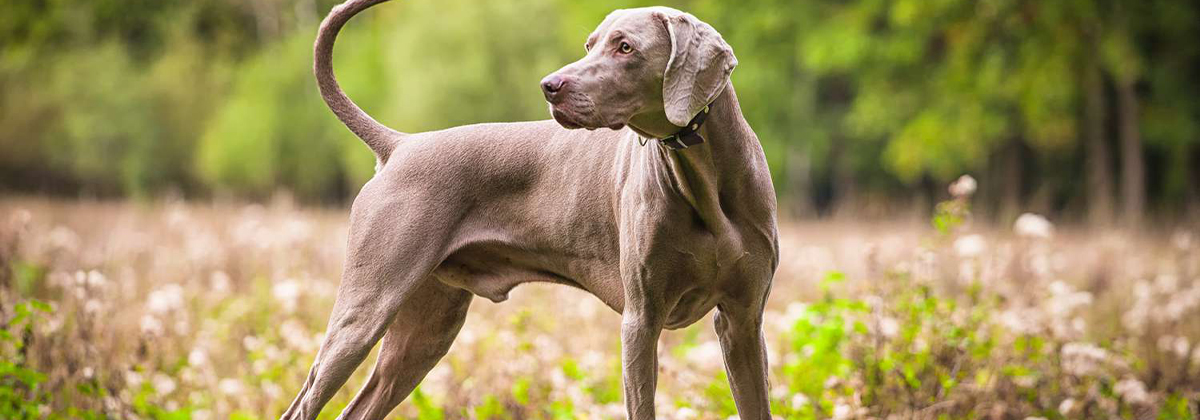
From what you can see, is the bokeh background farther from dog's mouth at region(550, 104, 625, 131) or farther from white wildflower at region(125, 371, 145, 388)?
dog's mouth at region(550, 104, 625, 131)

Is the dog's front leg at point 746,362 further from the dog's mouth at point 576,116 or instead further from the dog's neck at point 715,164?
the dog's mouth at point 576,116

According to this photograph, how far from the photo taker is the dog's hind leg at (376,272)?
3.24m

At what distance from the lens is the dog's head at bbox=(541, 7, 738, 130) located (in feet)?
8.25

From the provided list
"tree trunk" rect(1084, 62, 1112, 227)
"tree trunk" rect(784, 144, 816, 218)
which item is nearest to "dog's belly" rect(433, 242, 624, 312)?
"tree trunk" rect(1084, 62, 1112, 227)

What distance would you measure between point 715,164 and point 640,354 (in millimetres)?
585

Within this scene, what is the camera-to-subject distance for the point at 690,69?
2.57m

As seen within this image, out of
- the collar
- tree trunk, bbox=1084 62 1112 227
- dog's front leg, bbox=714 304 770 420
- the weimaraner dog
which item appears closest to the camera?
the weimaraner dog

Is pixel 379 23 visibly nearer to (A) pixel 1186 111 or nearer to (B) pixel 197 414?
(A) pixel 1186 111

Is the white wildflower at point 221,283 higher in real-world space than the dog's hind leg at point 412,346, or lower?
lower

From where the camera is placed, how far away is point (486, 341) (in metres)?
5.96

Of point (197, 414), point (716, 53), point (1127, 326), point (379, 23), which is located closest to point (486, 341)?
point (197, 414)

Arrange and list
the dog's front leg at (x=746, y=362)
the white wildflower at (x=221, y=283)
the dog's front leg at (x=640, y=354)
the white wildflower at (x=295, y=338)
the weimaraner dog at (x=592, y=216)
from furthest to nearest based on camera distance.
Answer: the white wildflower at (x=221, y=283) < the white wildflower at (x=295, y=338) < the dog's front leg at (x=746, y=362) < the dog's front leg at (x=640, y=354) < the weimaraner dog at (x=592, y=216)

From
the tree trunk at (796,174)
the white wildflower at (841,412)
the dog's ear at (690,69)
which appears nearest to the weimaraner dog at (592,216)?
the dog's ear at (690,69)

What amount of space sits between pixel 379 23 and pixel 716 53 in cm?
2495
